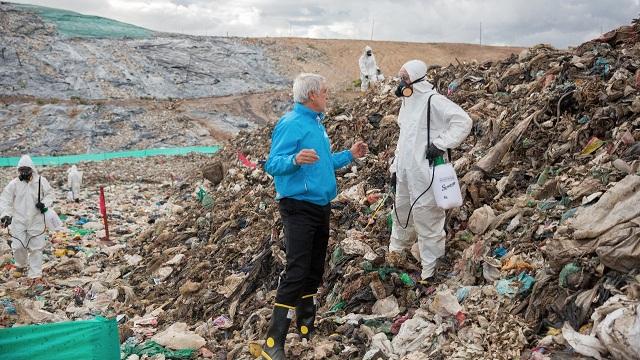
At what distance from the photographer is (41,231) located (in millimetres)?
7688

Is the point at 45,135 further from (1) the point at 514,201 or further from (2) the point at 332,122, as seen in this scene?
(1) the point at 514,201

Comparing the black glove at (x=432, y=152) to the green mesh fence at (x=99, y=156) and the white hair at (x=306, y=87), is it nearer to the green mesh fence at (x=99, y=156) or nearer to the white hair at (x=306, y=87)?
the white hair at (x=306, y=87)

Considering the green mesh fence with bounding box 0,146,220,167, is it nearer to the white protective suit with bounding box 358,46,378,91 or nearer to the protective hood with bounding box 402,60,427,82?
the white protective suit with bounding box 358,46,378,91

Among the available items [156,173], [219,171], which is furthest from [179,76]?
[219,171]

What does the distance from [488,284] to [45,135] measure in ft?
76.1

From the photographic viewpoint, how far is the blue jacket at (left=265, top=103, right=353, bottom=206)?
3.57m

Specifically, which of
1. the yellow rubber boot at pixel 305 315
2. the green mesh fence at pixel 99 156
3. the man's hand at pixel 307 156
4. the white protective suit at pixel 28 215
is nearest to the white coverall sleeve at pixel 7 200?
the white protective suit at pixel 28 215

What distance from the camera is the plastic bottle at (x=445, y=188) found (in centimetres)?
395

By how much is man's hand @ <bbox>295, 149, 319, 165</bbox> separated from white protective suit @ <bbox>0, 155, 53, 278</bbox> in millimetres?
5503

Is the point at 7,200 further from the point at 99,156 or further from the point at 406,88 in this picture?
the point at 99,156

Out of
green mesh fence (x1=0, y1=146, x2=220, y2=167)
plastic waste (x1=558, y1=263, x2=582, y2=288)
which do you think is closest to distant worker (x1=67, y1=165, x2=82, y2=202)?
green mesh fence (x1=0, y1=146, x2=220, y2=167)

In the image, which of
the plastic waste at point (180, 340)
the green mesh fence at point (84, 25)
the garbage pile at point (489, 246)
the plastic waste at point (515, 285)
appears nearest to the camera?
the garbage pile at point (489, 246)

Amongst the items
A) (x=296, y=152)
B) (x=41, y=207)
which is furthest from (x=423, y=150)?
(x=41, y=207)

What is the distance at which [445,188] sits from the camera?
3.96 meters
